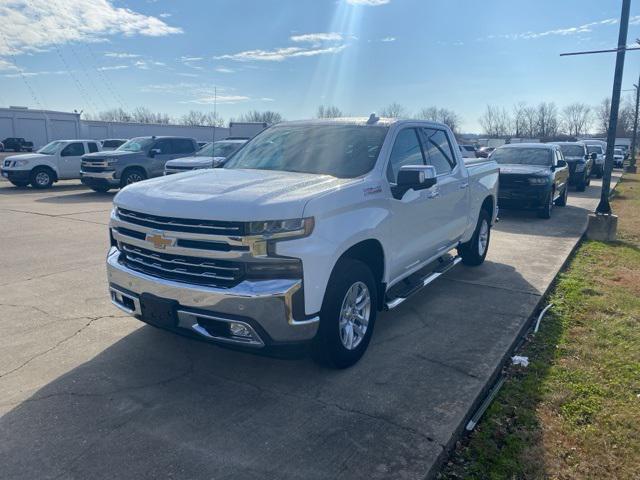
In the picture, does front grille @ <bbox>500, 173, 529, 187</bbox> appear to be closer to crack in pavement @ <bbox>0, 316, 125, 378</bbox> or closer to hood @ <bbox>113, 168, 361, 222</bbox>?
hood @ <bbox>113, 168, 361, 222</bbox>

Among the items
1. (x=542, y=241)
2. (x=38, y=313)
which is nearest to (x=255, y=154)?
(x=38, y=313)

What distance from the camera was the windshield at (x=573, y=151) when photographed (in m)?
19.4

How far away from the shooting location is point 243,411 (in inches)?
135

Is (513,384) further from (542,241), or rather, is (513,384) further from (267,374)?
(542,241)

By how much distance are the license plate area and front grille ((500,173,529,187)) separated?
1059cm

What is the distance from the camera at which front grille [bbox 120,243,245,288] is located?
336 centimetres

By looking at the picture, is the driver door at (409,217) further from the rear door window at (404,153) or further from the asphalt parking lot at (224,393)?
the asphalt parking lot at (224,393)

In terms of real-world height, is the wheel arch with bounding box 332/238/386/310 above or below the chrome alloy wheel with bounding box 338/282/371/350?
above

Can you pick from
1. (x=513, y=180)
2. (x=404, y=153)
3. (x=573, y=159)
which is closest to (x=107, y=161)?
(x=513, y=180)

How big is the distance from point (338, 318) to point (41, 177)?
62.1 ft

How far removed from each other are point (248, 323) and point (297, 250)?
0.58 m

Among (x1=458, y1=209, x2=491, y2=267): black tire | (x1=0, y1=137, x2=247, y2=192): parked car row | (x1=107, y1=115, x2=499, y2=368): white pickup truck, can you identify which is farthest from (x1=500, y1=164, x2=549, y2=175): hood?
(x1=107, y1=115, x2=499, y2=368): white pickup truck

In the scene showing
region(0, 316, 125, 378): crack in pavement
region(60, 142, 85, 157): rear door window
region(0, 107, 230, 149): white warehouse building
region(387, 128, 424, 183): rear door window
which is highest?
region(0, 107, 230, 149): white warehouse building

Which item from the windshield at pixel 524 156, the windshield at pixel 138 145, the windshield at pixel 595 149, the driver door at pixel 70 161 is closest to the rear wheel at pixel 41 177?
the driver door at pixel 70 161
